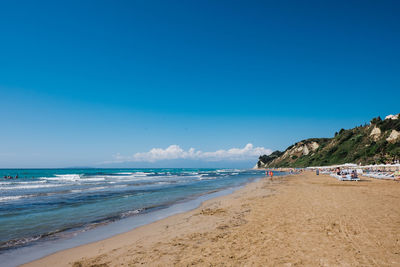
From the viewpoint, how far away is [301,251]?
6066 millimetres

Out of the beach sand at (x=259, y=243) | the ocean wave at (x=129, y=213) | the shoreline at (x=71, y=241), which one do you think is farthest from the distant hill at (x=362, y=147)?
the shoreline at (x=71, y=241)

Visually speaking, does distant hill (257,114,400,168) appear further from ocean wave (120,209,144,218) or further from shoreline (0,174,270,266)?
shoreline (0,174,270,266)

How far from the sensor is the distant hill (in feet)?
189

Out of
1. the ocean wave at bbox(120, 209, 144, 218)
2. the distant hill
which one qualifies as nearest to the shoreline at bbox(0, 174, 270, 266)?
the ocean wave at bbox(120, 209, 144, 218)

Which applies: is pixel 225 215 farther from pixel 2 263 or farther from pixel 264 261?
pixel 2 263

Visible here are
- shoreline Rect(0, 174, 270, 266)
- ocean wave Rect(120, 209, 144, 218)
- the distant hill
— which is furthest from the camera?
the distant hill

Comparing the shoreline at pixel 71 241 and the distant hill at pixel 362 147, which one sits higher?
the distant hill at pixel 362 147

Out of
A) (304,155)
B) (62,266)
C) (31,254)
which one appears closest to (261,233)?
(62,266)

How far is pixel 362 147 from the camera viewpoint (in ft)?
245

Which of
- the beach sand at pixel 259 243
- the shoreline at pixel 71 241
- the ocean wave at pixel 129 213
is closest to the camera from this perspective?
the beach sand at pixel 259 243

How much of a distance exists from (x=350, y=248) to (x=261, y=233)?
2.64 m

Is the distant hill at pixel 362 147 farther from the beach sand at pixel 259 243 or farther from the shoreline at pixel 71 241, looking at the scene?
the shoreline at pixel 71 241

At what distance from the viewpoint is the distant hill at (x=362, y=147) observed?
57.6 m

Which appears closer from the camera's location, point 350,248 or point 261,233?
point 350,248
